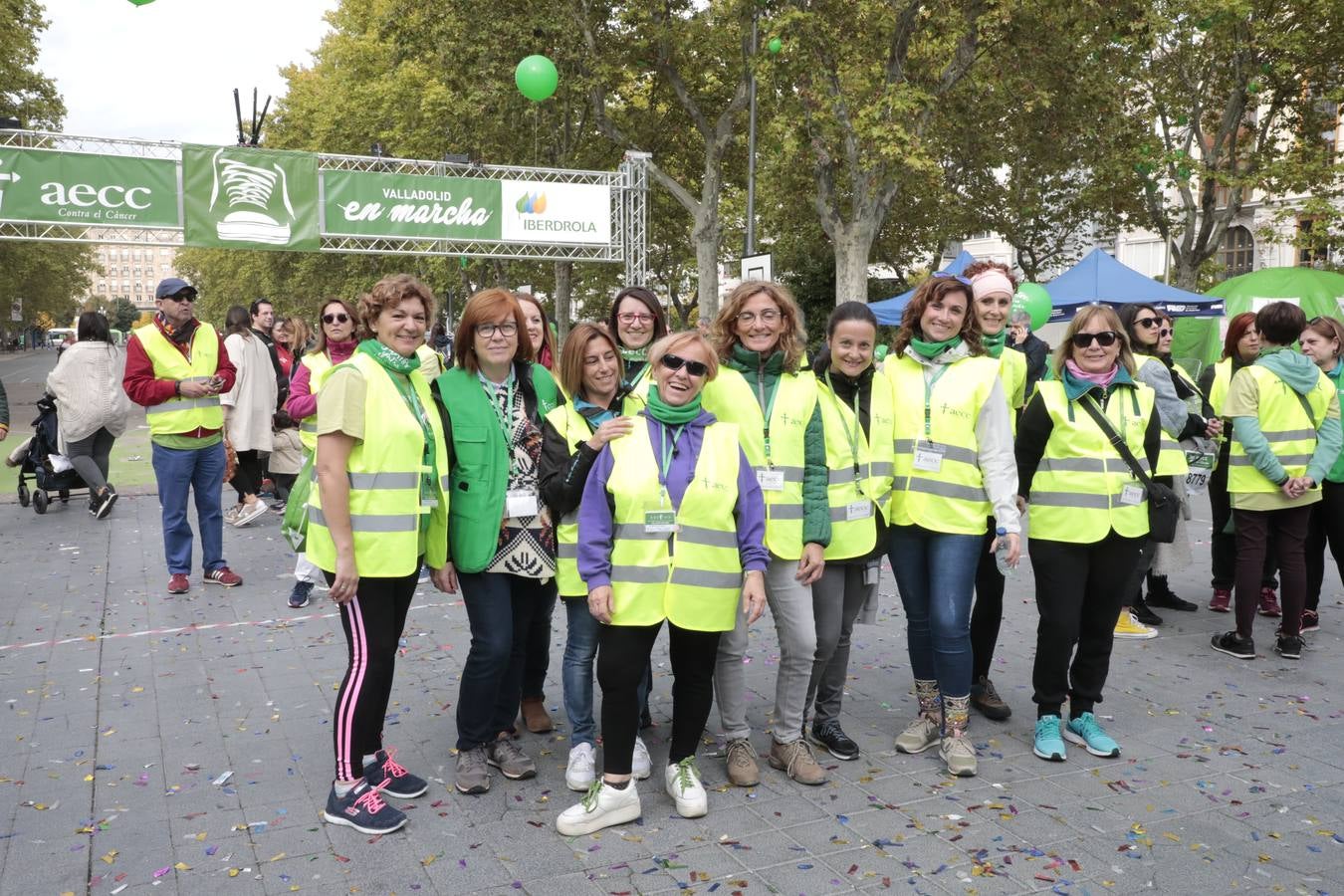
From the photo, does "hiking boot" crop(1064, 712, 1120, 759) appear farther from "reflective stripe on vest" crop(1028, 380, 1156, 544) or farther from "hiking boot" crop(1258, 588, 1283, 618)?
"hiking boot" crop(1258, 588, 1283, 618)

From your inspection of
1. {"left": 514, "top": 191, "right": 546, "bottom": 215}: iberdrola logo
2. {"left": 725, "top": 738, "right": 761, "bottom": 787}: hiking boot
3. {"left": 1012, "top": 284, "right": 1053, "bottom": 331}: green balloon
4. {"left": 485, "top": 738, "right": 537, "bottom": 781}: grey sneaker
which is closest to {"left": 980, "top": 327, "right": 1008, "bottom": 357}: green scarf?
{"left": 725, "top": 738, "right": 761, "bottom": 787}: hiking boot

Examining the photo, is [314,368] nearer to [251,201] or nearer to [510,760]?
[510,760]

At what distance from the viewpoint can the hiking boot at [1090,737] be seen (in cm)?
433

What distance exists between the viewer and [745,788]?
13.1ft

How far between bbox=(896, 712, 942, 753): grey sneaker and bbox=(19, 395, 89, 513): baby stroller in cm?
919

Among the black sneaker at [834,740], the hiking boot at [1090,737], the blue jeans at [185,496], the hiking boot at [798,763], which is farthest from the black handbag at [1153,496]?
the blue jeans at [185,496]

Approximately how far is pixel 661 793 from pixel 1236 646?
3611 mm

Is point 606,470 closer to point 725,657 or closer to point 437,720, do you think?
point 725,657

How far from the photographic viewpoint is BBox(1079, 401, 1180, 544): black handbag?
423cm

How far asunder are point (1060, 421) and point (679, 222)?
94.0 ft

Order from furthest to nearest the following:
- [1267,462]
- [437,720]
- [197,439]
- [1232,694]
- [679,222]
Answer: [679,222] < [197,439] < [1267,462] < [1232,694] < [437,720]

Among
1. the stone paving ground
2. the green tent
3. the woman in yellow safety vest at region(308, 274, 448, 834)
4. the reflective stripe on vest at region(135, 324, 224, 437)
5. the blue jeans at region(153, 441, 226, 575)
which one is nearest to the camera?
the stone paving ground

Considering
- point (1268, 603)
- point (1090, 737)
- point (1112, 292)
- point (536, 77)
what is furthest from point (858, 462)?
point (536, 77)

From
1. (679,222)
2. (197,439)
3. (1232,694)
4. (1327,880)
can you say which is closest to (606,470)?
(1327,880)
